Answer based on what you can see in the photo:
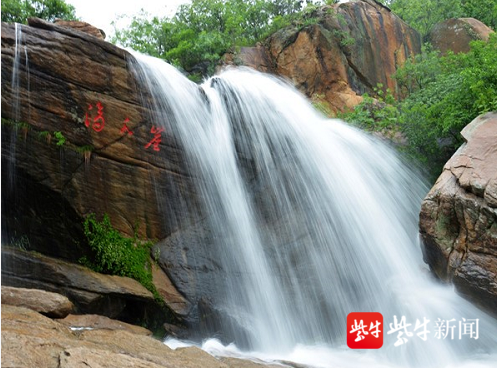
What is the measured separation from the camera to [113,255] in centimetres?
729

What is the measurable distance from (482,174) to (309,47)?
983 cm

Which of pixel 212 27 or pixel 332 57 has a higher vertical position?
pixel 212 27

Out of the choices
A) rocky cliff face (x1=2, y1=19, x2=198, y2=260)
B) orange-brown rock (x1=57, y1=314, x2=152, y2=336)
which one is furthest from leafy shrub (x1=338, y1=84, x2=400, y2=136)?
orange-brown rock (x1=57, y1=314, x2=152, y2=336)

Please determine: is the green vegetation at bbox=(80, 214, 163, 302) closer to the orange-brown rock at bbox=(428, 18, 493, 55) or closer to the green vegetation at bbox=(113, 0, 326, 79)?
the green vegetation at bbox=(113, 0, 326, 79)

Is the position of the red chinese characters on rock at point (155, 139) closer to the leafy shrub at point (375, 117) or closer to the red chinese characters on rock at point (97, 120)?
the red chinese characters on rock at point (97, 120)

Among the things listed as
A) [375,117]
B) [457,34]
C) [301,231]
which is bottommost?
[301,231]

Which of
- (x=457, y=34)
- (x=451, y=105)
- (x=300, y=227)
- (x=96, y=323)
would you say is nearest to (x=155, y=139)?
(x=300, y=227)

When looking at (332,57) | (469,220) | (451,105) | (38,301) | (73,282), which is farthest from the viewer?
(332,57)

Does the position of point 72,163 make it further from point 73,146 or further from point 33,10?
point 33,10

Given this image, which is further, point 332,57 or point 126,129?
point 332,57

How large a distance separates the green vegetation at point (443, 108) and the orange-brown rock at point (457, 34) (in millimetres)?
4216

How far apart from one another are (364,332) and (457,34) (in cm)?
1476

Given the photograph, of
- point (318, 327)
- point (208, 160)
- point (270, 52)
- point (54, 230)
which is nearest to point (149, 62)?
point (208, 160)

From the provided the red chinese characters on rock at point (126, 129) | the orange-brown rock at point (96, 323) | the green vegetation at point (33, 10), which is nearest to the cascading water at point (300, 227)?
the red chinese characters on rock at point (126, 129)
